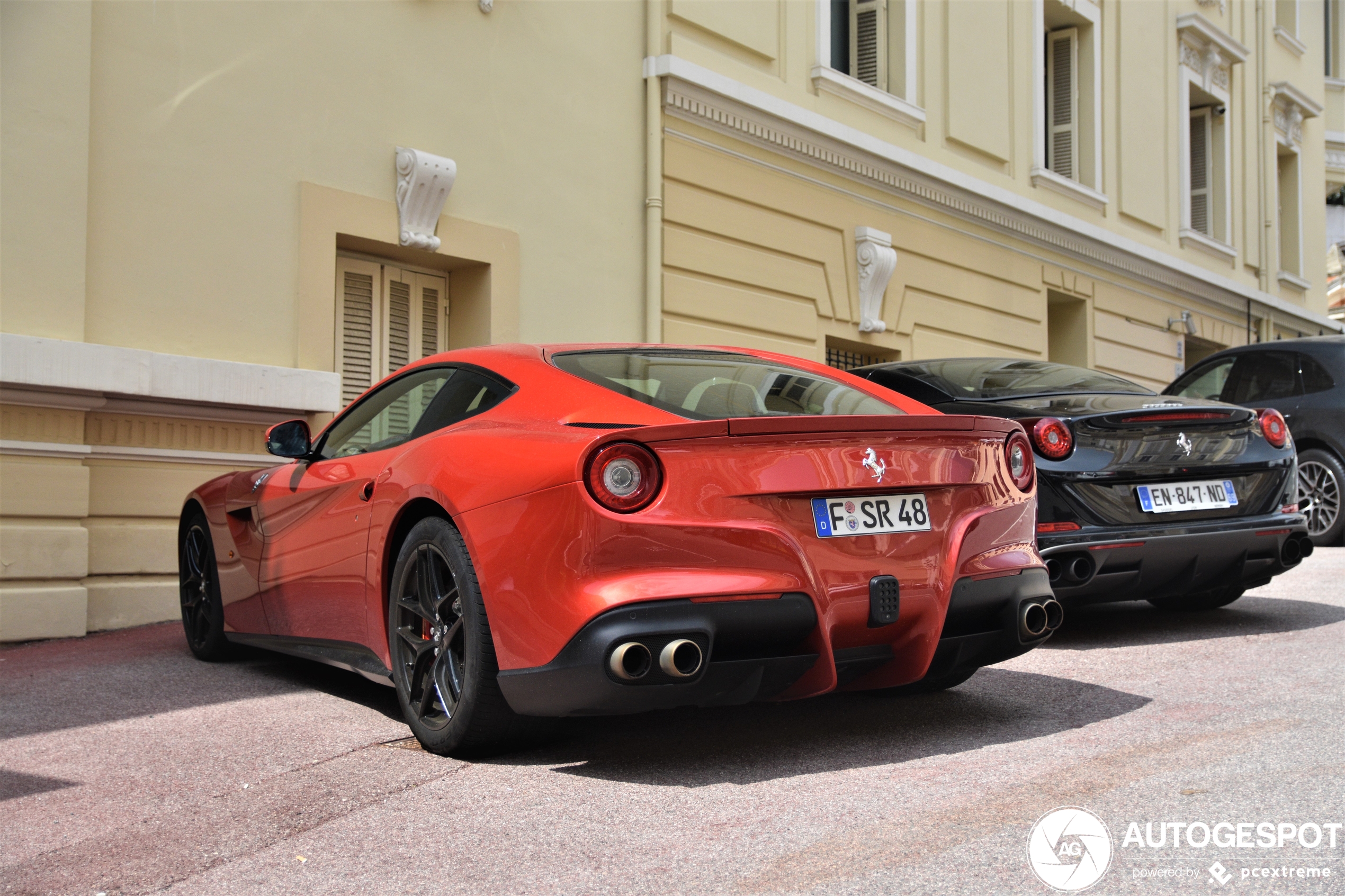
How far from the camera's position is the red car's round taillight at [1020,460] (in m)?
3.84

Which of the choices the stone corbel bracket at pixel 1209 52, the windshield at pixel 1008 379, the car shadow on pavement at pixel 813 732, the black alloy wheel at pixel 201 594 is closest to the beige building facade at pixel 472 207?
the black alloy wheel at pixel 201 594

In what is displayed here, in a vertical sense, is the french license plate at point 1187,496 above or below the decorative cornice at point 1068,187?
below

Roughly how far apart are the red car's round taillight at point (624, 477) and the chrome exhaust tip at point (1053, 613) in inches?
51.2

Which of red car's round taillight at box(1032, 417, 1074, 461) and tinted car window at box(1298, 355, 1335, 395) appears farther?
tinted car window at box(1298, 355, 1335, 395)

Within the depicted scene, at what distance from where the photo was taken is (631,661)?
3006 mm

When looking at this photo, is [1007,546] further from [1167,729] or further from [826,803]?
[826,803]

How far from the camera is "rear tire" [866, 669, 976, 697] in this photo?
13.6ft

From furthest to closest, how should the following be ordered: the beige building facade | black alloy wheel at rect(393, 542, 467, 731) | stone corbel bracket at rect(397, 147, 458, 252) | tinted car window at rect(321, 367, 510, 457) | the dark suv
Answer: the dark suv → stone corbel bracket at rect(397, 147, 458, 252) → the beige building facade → tinted car window at rect(321, 367, 510, 457) → black alloy wheel at rect(393, 542, 467, 731)

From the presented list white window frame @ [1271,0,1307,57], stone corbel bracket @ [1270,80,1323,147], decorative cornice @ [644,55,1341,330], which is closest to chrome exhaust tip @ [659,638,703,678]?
decorative cornice @ [644,55,1341,330]

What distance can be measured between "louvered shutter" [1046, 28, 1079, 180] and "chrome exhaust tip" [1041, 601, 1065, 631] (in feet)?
46.6

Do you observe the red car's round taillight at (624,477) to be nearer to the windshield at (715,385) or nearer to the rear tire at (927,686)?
the windshield at (715,385)

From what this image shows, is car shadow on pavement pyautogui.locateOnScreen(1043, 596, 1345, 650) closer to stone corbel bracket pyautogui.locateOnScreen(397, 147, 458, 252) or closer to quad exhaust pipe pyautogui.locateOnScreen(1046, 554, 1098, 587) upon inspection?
quad exhaust pipe pyautogui.locateOnScreen(1046, 554, 1098, 587)

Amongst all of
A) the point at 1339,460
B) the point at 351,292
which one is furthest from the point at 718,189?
the point at 1339,460

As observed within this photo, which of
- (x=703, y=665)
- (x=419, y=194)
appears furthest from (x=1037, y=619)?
(x=419, y=194)
